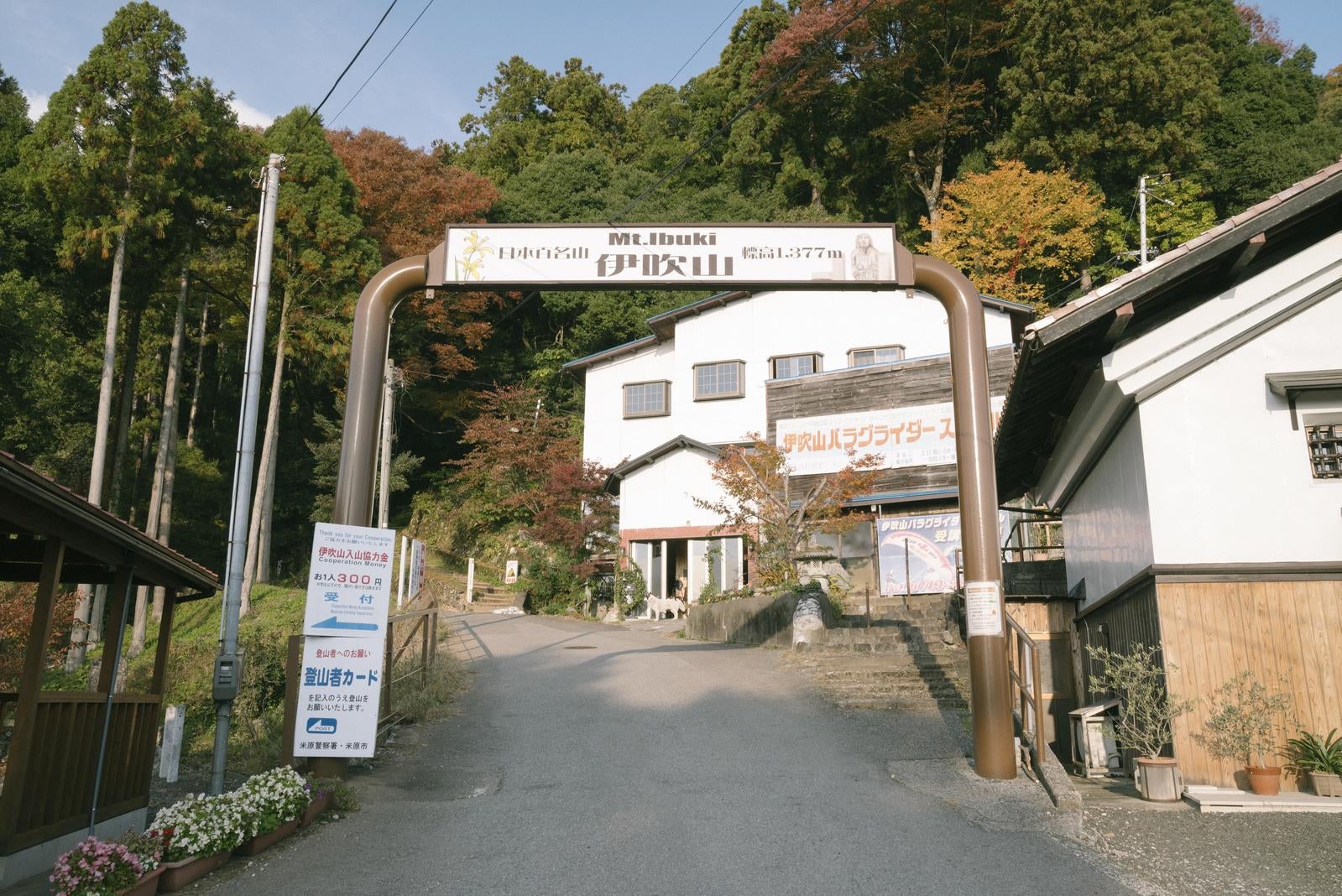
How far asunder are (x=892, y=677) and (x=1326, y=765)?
20.3ft

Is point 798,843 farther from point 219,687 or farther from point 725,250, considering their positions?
point 725,250

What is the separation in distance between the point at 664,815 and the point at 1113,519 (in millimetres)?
6235

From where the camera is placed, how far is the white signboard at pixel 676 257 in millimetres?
9914

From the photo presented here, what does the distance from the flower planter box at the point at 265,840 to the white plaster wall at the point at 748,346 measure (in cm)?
2233

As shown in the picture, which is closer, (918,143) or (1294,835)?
(1294,835)

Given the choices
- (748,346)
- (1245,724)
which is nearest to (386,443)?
(748,346)

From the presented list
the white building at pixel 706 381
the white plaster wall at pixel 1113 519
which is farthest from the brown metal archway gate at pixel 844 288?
the white building at pixel 706 381

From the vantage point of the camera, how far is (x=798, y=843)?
23.2 ft

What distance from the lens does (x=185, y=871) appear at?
240 inches

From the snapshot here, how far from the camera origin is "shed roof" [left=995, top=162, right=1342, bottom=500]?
8.76 metres

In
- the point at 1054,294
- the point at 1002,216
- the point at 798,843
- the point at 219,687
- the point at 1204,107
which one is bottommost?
the point at 798,843

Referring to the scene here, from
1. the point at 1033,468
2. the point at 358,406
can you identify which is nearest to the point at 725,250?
the point at 358,406

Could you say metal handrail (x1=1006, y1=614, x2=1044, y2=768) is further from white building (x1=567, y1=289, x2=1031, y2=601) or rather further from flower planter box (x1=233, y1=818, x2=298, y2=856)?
white building (x1=567, y1=289, x2=1031, y2=601)

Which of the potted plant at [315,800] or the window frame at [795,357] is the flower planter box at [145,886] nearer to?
the potted plant at [315,800]
